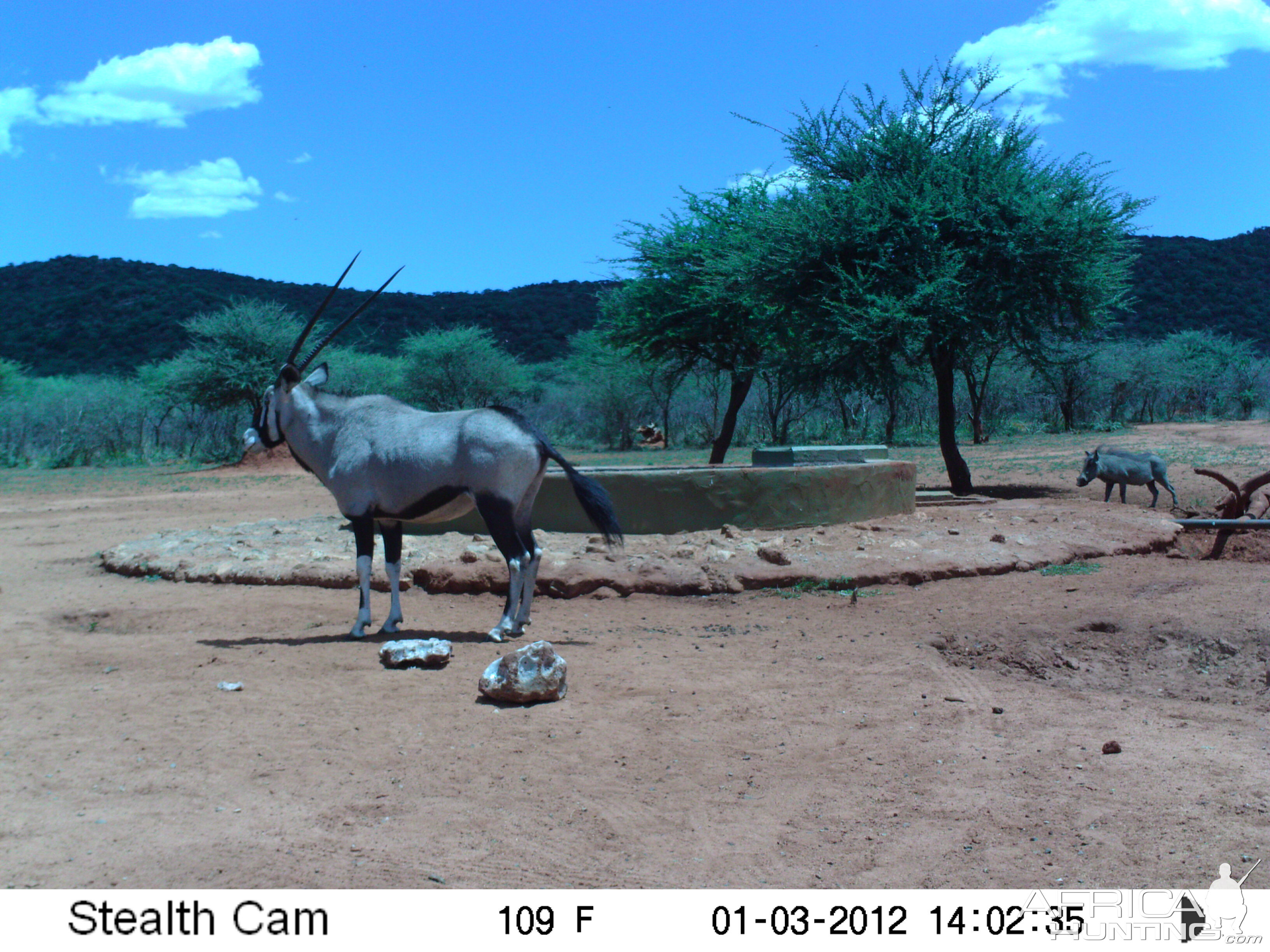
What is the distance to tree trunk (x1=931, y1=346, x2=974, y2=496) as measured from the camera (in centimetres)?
1445

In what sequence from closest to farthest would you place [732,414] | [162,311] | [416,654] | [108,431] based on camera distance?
[416,654] → [732,414] → [108,431] → [162,311]

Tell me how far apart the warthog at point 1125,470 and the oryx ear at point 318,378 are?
33.3 feet

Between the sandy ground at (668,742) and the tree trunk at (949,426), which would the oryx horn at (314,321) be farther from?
the tree trunk at (949,426)

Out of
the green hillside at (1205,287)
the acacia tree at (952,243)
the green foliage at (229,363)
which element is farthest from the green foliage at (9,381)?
the green hillside at (1205,287)

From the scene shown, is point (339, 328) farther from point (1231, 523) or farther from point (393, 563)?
point (1231, 523)

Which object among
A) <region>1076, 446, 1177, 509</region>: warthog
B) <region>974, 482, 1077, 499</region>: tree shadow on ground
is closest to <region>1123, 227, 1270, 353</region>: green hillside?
Result: <region>974, 482, 1077, 499</region>: tree shadow on ground

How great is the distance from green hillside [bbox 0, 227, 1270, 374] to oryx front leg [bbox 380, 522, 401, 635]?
47.1 m

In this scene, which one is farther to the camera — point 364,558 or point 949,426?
point 949,426

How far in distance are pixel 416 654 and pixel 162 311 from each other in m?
65.5

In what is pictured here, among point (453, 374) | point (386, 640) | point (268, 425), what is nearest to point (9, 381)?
point (453, 374)

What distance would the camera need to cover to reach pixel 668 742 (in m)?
4.68

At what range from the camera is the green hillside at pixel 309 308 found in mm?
59156

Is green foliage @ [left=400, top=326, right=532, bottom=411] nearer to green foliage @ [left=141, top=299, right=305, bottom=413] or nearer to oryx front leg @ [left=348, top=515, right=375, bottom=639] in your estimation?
green foliage @ [left=141, top=299, right=305, bottom=413]
